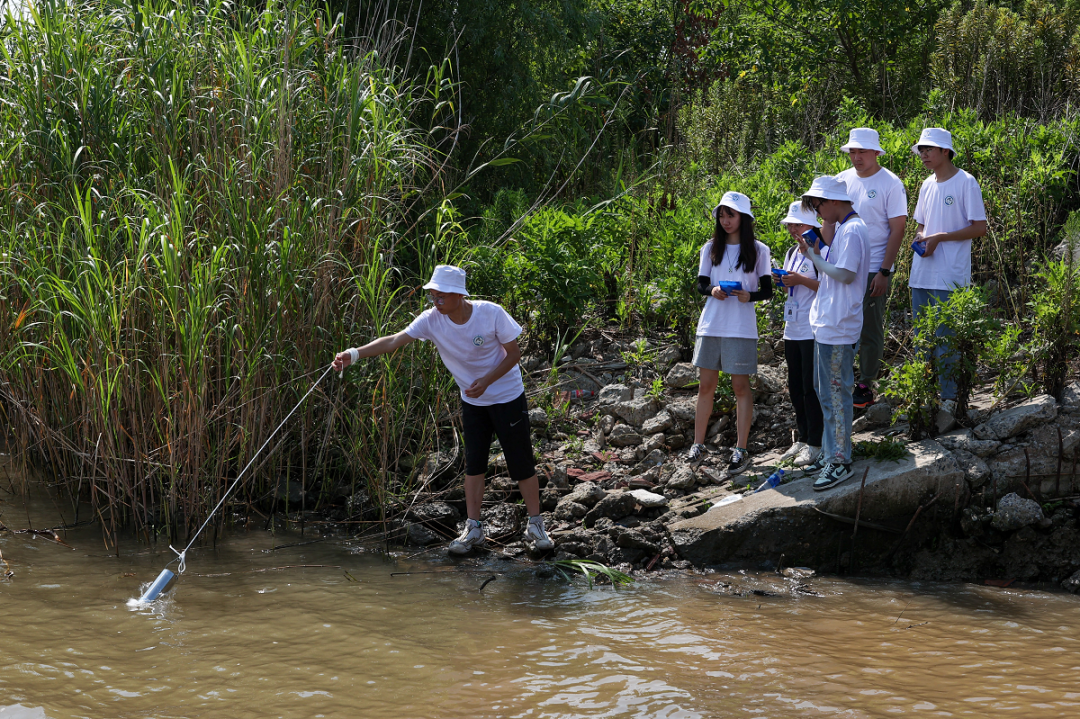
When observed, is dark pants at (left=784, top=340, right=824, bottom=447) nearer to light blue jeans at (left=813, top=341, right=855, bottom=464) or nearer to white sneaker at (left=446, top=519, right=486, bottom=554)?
light blue jeans at (left=813, top=341, right=855, bottom=464)

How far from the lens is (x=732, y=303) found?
5.87 meters

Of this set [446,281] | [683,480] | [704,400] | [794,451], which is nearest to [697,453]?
[683,480]

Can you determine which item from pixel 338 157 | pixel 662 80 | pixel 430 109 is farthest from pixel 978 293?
pixel 662 80

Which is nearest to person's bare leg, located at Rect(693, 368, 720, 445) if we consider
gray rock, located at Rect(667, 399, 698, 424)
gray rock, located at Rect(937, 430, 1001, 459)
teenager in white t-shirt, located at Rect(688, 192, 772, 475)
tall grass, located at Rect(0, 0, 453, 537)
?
teenager in white t-shirt, located at Rect(688, 192, 772, 475)

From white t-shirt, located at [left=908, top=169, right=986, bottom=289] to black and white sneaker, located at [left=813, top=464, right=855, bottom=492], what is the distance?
55.1 inches

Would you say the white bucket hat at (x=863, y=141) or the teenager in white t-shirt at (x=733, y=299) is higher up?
the white bucket hat at (x=863, y=141)

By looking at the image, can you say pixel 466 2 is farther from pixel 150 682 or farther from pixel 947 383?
pixel 150 682

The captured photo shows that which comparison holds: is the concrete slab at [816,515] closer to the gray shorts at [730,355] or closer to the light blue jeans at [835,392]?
the light blue jeans at [835,392]

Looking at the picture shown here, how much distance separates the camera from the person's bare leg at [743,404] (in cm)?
588

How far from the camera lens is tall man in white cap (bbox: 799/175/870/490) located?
17.0 ft

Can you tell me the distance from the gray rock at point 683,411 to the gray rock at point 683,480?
61cm

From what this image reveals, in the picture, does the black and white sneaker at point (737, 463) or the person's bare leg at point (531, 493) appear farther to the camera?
the black and white sneaker at point (737, 463)

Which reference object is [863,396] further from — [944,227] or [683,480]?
[683,480]

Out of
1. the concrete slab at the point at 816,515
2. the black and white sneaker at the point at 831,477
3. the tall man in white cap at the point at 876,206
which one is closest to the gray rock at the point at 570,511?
the concrete slab at the point at 816,515
